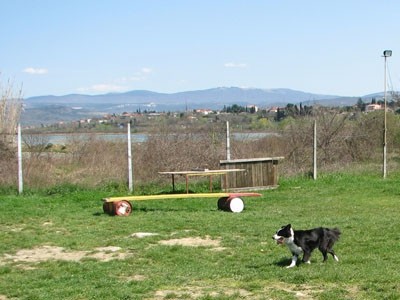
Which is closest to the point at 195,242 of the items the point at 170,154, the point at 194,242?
the point at 194,242

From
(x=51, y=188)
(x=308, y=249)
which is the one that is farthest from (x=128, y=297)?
(x=51, y=188)

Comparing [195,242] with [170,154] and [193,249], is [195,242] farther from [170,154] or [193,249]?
[170,154]

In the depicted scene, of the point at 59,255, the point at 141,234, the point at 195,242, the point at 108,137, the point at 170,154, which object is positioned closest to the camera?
the point at 59,255

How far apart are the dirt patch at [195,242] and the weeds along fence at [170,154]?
7.94 m

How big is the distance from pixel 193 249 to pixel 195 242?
25.9 inches

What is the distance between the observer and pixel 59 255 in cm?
973

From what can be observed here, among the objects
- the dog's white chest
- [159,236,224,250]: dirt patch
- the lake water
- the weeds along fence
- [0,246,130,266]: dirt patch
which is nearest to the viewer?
the dog's white chest

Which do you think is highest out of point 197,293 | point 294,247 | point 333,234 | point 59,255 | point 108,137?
point 108,137

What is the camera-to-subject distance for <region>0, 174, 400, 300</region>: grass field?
23.0 ft

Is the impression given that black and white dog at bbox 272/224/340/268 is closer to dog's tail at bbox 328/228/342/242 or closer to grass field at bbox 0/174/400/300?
dog's tail at bbox 328/228/342/242

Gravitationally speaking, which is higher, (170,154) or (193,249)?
(170,154)

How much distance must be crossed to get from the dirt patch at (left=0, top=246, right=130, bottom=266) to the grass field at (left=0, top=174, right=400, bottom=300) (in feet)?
0.10

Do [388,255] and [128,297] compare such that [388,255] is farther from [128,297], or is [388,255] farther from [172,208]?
[172,208]

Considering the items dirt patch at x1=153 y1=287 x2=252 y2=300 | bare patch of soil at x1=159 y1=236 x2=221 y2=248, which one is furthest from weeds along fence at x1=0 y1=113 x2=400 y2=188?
dirt patch at x1=153 y1=287 x2=252 y2=300
